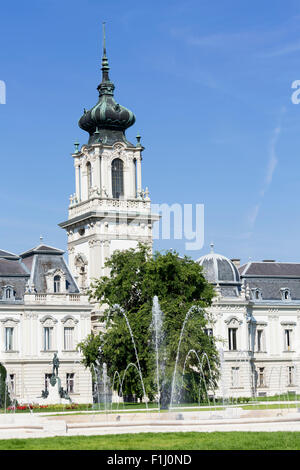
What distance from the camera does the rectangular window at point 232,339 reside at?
8438cm

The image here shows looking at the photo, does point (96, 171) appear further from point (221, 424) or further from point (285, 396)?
point (221, 424)

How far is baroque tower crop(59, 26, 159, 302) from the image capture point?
279ft

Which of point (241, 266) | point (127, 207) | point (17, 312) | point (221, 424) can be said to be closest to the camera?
point (221, 424)

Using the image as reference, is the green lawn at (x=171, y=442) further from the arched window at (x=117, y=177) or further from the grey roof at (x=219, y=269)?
the arched window at (x=117, y=177)

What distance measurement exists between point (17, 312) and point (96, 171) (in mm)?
16705

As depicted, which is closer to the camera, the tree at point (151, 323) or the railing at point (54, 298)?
the tree at point (151, 323)

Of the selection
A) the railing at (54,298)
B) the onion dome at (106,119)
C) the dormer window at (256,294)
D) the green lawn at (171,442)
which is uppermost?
the onion dome at (106,119)

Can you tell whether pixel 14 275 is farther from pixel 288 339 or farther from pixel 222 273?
pixel 288 339

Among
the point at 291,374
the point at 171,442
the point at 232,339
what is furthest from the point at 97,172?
the point at 171,442

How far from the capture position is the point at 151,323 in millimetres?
61219

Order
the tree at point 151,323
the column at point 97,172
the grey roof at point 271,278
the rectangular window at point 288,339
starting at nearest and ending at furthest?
the tree at point 151,323, the column at point 97,172, the rectangular window at point 288,339, the grey roof at point 271,278

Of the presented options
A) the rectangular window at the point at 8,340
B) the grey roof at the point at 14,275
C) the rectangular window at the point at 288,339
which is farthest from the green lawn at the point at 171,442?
the rectangular window at the point at 288,339

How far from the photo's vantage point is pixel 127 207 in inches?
3420
